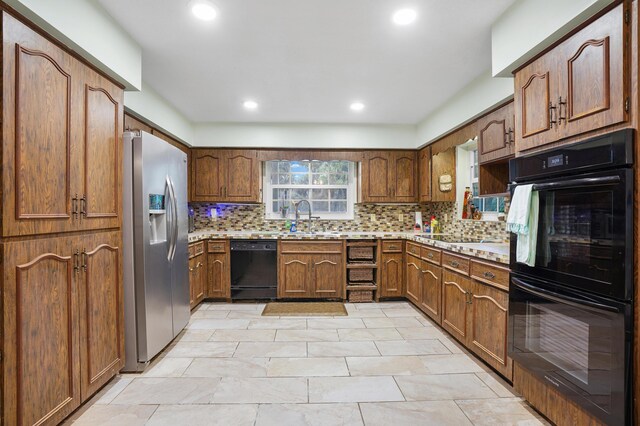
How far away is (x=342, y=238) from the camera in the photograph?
4.21m

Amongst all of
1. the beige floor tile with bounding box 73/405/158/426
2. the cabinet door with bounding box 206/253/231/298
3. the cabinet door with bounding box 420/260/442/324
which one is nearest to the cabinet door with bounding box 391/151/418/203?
the cabinet door with bounding box 420/260/442/324

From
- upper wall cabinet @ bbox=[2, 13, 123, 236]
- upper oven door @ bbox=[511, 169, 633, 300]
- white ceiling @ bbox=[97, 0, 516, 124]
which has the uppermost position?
white ceiling @ bbox=[97, 0, 516, 124]

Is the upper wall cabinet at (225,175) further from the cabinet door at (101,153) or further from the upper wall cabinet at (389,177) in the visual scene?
the cabinet door at (101,153)

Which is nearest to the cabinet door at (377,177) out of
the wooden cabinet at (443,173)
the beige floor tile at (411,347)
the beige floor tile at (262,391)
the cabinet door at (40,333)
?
the wooden cabinet at (443,173)

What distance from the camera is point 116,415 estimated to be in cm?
186

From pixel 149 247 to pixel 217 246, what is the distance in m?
1.81

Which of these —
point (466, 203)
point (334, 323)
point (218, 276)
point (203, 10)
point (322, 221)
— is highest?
point (203, 10)

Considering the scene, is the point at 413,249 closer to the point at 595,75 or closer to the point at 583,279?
the point at 583,279

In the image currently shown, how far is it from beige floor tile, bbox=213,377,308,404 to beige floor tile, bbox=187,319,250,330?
1.08 meters

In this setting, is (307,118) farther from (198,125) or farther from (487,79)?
(487,79)

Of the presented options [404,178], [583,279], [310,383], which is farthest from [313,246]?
[583,279]

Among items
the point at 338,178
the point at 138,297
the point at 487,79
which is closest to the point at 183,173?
the point at 138,297

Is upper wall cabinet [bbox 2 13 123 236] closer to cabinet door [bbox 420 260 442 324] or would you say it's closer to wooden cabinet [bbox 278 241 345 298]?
wooden cabinet [bbox 278 241 345 298]

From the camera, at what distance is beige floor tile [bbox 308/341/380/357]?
8.80 ft
